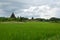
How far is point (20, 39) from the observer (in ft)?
34.7

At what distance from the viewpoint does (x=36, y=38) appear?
1166cm

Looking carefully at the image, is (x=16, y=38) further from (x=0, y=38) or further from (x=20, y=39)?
(x=0, y=38)

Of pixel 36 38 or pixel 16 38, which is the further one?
pixel 36 38

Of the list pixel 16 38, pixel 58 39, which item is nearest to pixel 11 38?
pixel 16 38

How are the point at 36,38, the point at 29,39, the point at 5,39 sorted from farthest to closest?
1. the point at 36,38
2. the point at 29,39
3. the point at 5,39

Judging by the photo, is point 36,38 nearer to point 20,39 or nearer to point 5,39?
point 20,39

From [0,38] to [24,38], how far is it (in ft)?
4.52

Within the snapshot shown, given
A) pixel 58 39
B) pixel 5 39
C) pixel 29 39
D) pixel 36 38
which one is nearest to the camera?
pixel 5 39

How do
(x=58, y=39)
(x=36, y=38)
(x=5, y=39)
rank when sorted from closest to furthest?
(x=5, y=39)
(x=36, y=38)
(x=58, y=39)

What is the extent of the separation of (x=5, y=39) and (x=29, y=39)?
142 centimetres

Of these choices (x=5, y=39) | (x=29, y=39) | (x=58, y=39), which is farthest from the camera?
(x=58, y=39)

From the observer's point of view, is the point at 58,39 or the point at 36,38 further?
the point at 58,39

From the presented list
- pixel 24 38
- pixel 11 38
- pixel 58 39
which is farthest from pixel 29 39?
pixel 58 39

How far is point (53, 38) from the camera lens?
13469 millimetres
